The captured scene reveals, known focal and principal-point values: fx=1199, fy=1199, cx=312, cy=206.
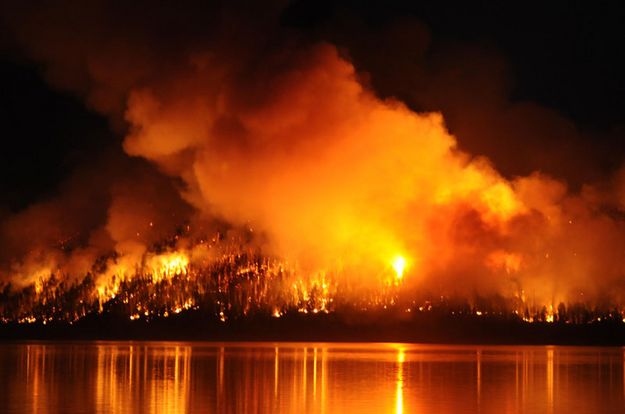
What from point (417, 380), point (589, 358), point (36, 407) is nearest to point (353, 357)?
point (589, 358)

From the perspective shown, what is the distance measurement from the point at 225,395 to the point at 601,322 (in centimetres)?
5306

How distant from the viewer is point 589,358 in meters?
66.8

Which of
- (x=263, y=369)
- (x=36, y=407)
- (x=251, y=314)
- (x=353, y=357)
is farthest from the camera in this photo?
(x=251, y=314)

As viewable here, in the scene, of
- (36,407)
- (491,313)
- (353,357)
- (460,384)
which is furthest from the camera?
(491,313)

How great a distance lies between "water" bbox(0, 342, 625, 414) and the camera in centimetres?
3289

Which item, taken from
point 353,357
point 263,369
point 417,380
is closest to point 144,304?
point 353,357

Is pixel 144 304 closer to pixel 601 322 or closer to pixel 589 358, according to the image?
pixel 601 322

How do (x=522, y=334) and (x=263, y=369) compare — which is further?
(x=522, y=334)

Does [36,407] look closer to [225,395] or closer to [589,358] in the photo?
[225,395]

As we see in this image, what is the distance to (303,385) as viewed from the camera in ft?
133

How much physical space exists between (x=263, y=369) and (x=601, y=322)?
40.7 meters

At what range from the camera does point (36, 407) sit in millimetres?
31438

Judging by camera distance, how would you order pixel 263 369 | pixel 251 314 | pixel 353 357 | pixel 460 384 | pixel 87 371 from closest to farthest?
pixel 460 384 < pixel 87 371 < pixel 263 369 < pixel 353 357 < pixel 251 314

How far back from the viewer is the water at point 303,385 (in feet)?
108
